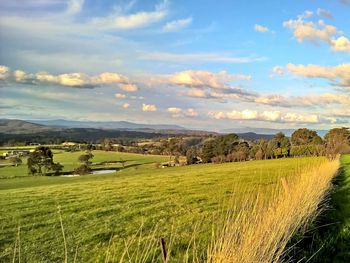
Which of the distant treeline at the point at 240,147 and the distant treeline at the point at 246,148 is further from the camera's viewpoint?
the distant treeline at the point at 240,147

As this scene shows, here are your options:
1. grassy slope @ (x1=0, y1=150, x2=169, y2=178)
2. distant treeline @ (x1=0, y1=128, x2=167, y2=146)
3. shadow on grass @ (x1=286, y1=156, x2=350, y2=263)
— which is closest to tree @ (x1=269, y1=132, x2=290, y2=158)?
grassy slope @ (x1=0, y1=150, x2=169, y2=178)

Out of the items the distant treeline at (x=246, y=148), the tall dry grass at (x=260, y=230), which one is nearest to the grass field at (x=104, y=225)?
the tall dry grass at (x=260, y=230)

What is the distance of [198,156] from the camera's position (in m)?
107

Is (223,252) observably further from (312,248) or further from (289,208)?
(312,248)

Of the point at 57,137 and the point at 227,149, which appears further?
the point at 57,137

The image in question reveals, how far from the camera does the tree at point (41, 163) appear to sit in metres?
80.7

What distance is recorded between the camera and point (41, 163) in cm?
8281

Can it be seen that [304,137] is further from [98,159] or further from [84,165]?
[84,165]

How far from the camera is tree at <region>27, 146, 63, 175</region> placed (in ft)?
265

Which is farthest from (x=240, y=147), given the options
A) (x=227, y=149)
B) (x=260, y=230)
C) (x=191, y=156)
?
(x=260, y=230)

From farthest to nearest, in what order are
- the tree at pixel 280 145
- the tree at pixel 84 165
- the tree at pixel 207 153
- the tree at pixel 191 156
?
the tree at pixel 207 153 → the tree at pixel 191 156 → the tree at pixel 280 145 → the tree at pixel 84 165

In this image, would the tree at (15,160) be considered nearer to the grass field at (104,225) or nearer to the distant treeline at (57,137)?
the distant treeline at (57,137)

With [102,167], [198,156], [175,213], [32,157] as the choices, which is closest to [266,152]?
[198,156]

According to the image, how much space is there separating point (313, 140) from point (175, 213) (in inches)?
4022
